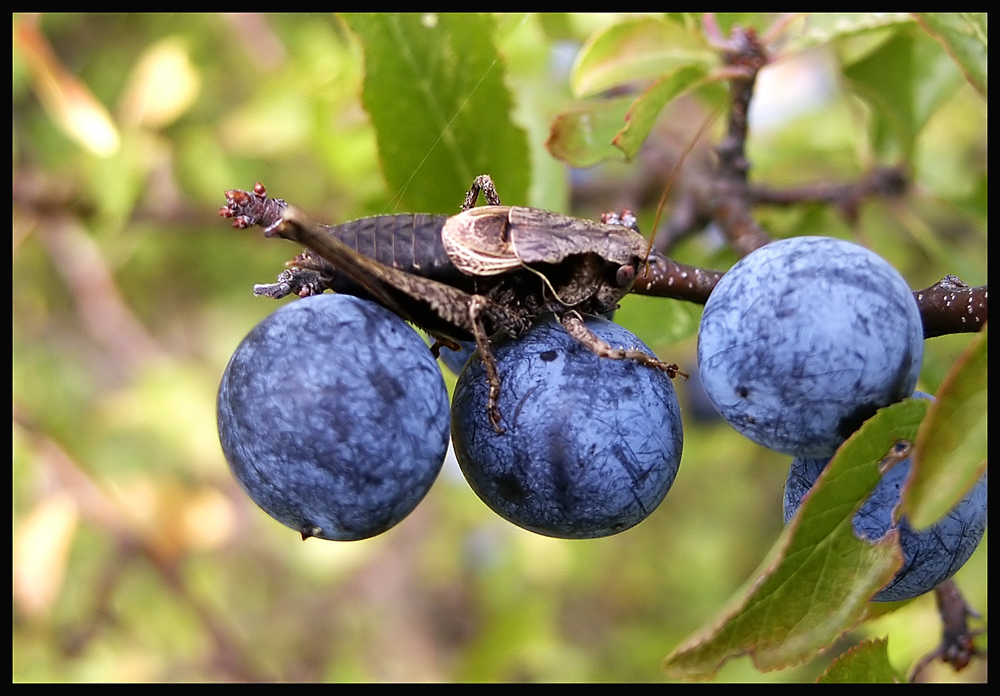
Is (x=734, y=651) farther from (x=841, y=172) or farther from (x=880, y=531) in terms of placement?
(x=841, y=172)

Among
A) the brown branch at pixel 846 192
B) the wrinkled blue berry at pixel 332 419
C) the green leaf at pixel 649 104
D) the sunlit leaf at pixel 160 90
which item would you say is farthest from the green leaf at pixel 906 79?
the sunlit leaf at pixel 160 90

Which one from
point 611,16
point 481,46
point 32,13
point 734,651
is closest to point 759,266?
point 734,651

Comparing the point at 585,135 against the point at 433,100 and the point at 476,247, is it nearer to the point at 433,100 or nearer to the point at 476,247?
the point at 433,100

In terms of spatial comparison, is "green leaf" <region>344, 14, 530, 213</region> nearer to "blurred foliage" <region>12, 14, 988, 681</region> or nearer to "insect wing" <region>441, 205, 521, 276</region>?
"blurred foliage" <region>12, 14, 988, 681</region>

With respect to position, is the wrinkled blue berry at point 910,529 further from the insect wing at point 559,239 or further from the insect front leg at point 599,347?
the insect wing at point 559,239

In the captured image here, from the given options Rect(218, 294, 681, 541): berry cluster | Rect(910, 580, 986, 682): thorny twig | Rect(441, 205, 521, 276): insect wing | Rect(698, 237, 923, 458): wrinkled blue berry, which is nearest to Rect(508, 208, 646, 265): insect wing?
Rect(441, 205, 521, 276): insect wing

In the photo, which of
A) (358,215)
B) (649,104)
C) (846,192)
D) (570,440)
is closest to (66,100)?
(358,215)

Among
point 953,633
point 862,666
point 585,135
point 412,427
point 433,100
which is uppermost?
point 433,100
